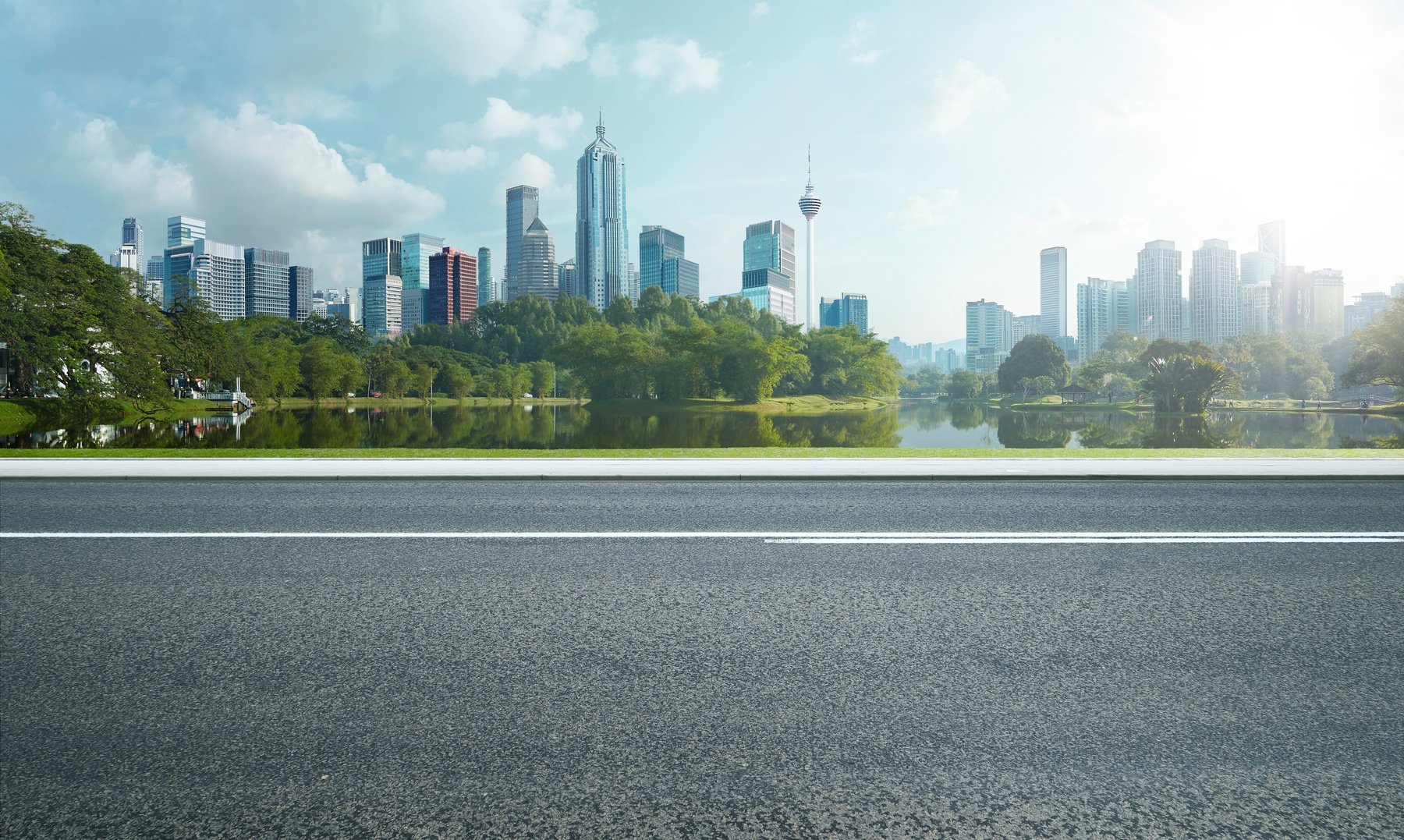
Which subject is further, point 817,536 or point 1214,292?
point 1214,292

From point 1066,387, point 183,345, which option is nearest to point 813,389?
point 1066,387

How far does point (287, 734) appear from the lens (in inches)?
119

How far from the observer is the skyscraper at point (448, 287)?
19188cm

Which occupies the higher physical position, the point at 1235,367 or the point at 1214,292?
the point at 1214,292

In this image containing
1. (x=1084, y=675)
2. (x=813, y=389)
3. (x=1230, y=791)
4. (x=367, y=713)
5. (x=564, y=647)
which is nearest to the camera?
(x=1230, y=791)

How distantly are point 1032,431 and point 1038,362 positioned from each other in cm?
3791

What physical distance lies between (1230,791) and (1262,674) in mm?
1284

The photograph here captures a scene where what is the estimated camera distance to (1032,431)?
58.9 metres

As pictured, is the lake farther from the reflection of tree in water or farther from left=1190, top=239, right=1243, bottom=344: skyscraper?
left=1190, top=239, right=1243, bottom=344: skyscraper

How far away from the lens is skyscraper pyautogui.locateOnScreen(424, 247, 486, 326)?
630 feet

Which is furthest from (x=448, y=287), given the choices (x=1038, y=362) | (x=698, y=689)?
(x=698, y=689)

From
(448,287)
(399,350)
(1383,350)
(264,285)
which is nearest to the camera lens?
(1383,350)

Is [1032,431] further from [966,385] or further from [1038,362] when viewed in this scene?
[966,385]

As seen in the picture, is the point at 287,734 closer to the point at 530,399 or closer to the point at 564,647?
the point at 564,647
